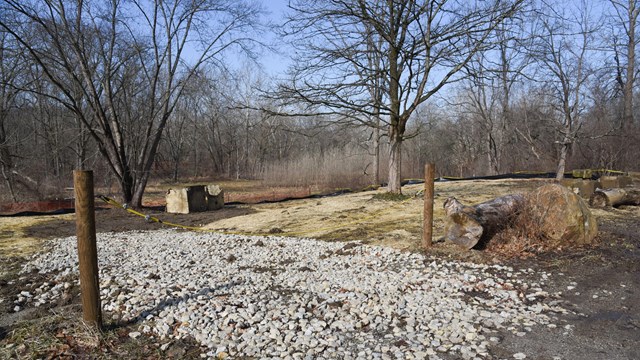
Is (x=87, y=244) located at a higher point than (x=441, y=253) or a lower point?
higher

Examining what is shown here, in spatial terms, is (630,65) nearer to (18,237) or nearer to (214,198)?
(214,198)

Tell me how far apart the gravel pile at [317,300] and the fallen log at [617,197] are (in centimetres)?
571

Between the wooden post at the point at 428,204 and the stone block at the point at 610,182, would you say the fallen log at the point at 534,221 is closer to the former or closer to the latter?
the wooden post at the point at 428,204

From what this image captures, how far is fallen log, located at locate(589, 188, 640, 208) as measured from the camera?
31.1ft

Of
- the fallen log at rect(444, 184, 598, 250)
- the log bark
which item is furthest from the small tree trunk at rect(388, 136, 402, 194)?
the fallen log at rect(444, 184, 598, 250)

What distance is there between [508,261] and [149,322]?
14.0ft

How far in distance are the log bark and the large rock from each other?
27cm

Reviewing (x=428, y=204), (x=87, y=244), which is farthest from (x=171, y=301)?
(x=428, y=204)

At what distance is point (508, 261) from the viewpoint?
5.57 m

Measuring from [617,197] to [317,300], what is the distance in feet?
27.1

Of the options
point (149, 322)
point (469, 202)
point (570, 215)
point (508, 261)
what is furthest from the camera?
point (469, 202)

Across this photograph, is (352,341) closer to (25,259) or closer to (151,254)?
(151,254)

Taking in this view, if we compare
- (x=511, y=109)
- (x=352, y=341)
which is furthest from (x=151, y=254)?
(x=511, y=109)

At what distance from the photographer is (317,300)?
4.40m
